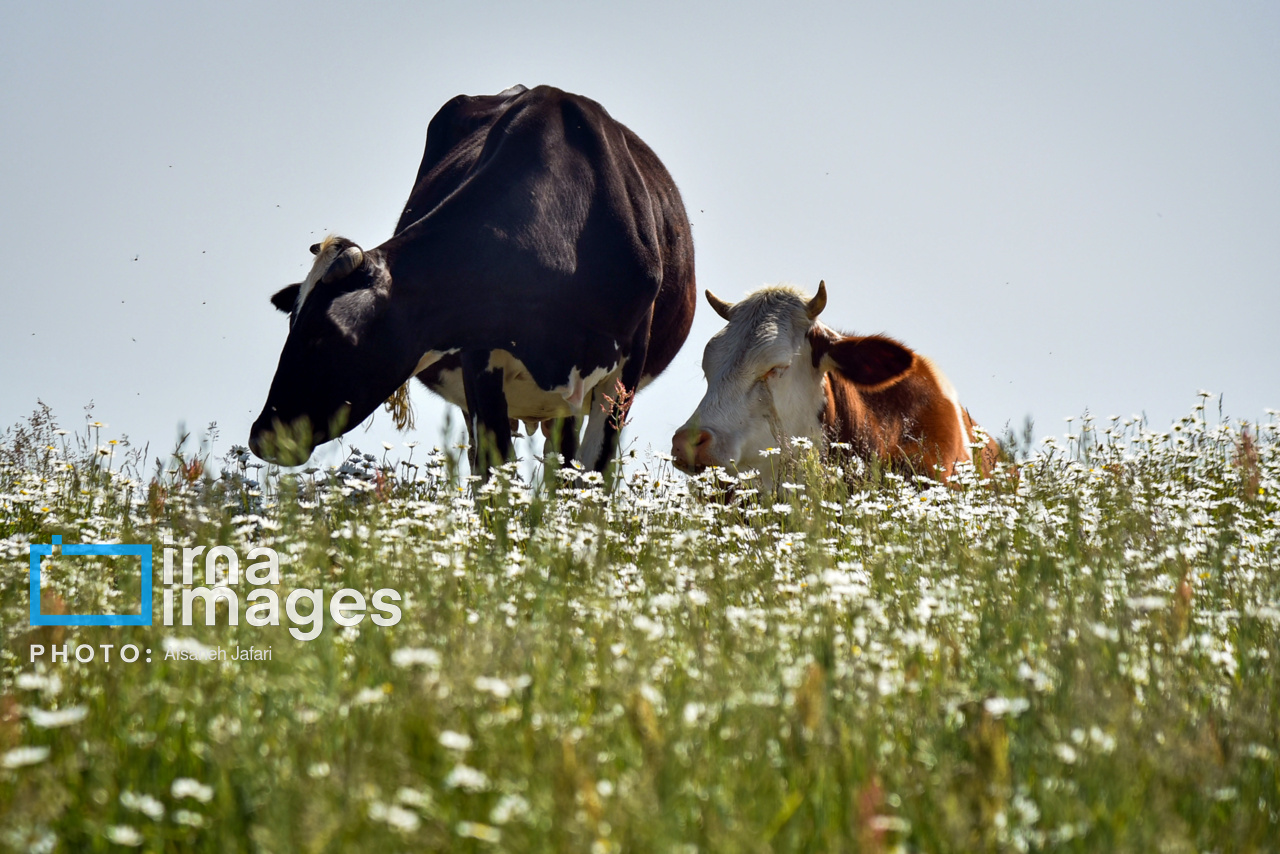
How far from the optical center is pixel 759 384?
6469mm

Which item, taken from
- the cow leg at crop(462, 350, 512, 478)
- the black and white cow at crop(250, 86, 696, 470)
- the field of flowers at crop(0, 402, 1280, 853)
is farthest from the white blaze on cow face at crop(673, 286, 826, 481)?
the field of flowers at crop(0, 402, 1280, 853)

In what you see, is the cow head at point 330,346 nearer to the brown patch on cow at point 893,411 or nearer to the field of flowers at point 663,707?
the field of flowers at point 663,707

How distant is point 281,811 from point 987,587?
182 centimetres

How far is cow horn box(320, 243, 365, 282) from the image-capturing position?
6.09 m

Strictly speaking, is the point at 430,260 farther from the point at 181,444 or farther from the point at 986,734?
the point at 986,734

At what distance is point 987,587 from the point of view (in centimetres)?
262

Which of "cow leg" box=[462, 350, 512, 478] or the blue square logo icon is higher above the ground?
"cow leg" box=[462, 350, 512, 478]

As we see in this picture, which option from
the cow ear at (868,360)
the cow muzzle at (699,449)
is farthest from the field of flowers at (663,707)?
the cow ear at (868,360)

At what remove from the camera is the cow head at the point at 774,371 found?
6246 mm

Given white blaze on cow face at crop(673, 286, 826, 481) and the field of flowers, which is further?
white blaze on cow face at crop(673, 286, 826, 481)

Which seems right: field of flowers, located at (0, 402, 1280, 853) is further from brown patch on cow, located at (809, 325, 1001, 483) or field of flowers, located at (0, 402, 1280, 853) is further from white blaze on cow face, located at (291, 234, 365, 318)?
brown patch on cow, located at (809, 325, 1001, 483)

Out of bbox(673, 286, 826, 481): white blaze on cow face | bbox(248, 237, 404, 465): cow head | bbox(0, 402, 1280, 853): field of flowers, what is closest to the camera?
bbox(0, 402, 1280, 853): field of flowers

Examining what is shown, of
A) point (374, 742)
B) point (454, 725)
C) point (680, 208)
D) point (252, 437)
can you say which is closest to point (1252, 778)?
point (454, 725)

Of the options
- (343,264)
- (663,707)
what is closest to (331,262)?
(343,264)
